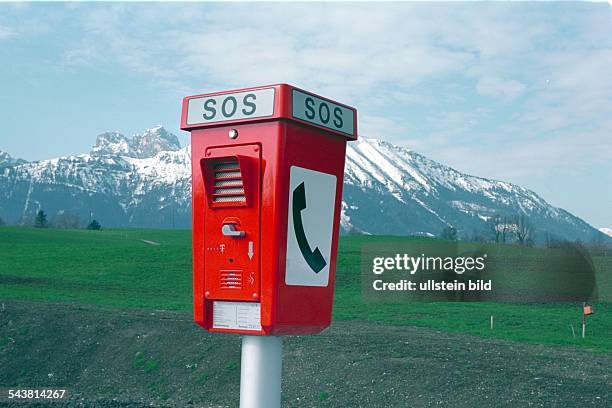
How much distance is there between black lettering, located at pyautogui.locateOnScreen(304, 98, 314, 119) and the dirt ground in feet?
22.7

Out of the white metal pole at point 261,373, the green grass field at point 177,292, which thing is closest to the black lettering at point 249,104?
the white metal pole at point 261,373

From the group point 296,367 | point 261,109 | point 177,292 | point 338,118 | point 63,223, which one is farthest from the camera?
point 63,223

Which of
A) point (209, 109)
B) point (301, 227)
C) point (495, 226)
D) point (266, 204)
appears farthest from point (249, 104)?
point (495, 226)

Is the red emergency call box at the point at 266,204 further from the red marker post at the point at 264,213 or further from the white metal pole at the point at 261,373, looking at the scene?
the white metal pole at the point at 261,373

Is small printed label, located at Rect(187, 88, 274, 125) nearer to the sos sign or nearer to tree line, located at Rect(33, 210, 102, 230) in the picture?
the sos sign

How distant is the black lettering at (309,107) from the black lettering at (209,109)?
58cm

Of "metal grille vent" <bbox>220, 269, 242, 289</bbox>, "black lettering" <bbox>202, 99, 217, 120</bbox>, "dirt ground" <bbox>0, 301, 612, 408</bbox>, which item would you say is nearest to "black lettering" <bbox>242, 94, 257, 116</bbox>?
"black lettering" <bbox>202, 99, 217, 120</bbox>

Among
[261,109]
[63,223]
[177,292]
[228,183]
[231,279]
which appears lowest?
[177,292]

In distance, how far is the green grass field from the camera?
71.6ft

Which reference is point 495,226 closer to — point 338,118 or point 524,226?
point 524,226

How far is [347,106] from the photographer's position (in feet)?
17.6

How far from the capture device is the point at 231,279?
5.21 m

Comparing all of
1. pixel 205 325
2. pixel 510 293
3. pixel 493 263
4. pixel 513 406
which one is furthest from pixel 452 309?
pixel 205 325

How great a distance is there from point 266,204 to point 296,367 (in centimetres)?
838
